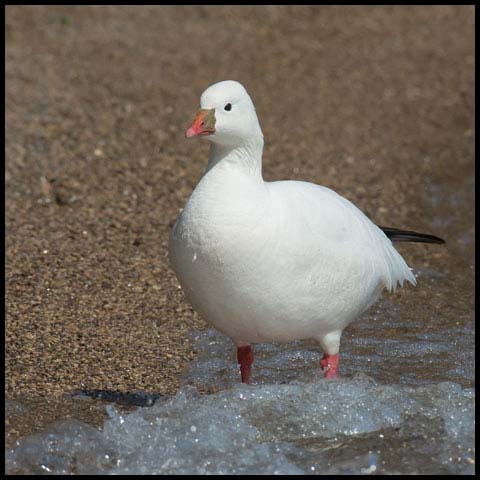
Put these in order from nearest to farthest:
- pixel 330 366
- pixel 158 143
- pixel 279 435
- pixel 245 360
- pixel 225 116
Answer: pixel 225 116 → pixel 279 435 → pixel 330 366 → pixel 245 360 → pixel 158 143

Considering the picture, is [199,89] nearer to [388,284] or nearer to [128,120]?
[128,120]

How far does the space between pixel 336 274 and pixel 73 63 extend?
7.70 meters

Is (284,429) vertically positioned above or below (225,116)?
below

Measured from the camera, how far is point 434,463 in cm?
544

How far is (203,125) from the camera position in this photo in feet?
17.9

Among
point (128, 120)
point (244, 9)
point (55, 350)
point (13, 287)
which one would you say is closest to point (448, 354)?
point (55, 350)

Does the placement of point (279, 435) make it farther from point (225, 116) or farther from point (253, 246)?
point (225, 116)

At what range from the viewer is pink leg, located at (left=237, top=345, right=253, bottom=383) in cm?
629

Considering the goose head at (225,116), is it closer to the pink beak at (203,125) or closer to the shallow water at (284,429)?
the pink beak at (203,125)

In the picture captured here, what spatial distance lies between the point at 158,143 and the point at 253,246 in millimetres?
5621

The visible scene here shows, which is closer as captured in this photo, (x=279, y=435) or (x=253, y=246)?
(x=253, y=246)

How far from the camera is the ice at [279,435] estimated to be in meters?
5.38

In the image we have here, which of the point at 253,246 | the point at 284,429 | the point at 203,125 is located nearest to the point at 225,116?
the point at 203,125

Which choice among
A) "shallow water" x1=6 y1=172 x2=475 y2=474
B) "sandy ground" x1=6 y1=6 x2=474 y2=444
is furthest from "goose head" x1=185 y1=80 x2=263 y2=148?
"sandy ground" x1=6 y1=6 x2=474 y2=444
